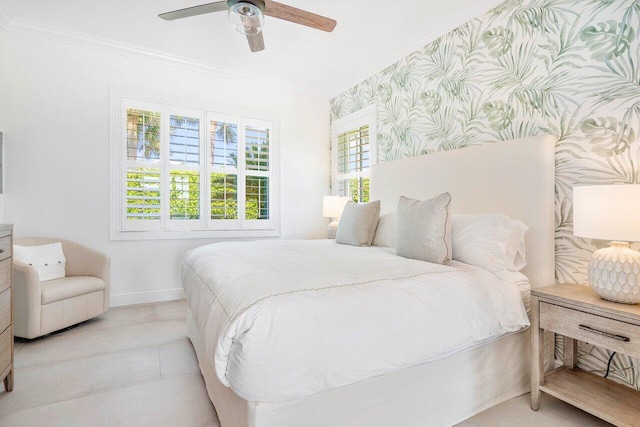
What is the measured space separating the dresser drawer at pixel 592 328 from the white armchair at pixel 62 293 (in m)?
3.45

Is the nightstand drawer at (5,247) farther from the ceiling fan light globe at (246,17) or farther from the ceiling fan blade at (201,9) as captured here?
the ceiling fan light globe at (246,17)

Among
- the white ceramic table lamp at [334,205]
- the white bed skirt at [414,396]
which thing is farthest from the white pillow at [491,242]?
the white ceramic table lamp at [334,205]

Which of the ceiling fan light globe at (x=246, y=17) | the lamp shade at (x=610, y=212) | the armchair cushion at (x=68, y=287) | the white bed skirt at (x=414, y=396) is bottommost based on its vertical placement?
the white bed skirt at (x=414, y=396)

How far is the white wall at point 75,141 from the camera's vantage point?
3.00m

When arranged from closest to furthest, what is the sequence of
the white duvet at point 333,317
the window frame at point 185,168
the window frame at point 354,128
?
the white duvet at point 333,317 < the window frame at point 185,168 < the window frame at point 354,128

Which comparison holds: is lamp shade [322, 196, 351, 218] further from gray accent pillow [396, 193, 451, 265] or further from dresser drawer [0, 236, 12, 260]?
dresser drawer [0, 236, 12, 260]

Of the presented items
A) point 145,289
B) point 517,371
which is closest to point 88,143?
→ point 145,289

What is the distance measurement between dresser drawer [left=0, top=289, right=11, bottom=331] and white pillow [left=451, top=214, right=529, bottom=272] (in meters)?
2.55

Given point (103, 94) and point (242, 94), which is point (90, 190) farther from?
point (242, 94)

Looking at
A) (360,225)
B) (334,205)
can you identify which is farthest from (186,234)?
(360,225)

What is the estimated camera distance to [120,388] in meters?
1.87

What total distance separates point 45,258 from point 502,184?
386cm

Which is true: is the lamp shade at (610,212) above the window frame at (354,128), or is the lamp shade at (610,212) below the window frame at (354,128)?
below

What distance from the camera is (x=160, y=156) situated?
11.9 feet
